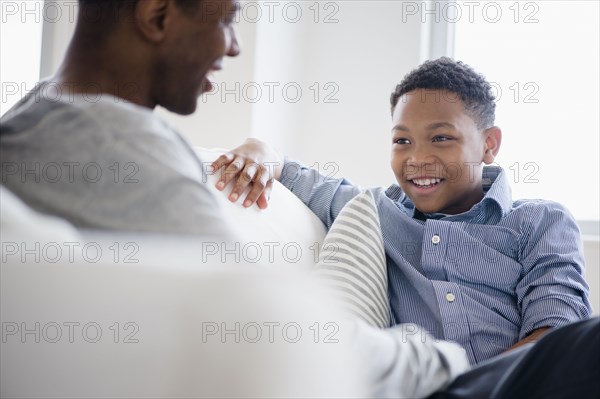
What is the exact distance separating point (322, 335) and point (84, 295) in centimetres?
23

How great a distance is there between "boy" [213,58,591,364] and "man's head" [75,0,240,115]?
35cm

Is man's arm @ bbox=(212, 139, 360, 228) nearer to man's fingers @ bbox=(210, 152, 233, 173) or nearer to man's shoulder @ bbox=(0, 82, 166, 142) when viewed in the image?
A: man's fingers @ bbox=(210, 152, 233, 173)

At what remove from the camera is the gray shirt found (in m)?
0.77

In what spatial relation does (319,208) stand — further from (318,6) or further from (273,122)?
(318,6)

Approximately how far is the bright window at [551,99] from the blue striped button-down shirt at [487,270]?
3.99 ft

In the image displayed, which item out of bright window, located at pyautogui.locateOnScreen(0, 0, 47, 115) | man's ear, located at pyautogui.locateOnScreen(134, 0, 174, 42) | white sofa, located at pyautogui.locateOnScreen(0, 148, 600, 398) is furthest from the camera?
bright window, located at pyautogui.locateOnScreen(0, 0, 47, 115)

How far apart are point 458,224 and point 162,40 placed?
741 mm

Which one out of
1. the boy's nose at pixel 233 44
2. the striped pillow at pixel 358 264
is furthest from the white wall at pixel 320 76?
the boy's nose at pixel 233 44

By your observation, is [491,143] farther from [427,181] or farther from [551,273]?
[551,273]

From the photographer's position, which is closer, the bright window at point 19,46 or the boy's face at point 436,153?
the boy's face at point 436,153

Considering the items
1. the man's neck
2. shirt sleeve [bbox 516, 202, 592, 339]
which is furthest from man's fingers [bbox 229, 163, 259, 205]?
shirt sleeve [bbox 516, 202, 592, 339]

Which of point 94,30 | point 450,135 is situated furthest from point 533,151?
point 94,30

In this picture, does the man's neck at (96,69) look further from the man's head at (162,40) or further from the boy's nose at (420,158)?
the boy's nose at (420,158)

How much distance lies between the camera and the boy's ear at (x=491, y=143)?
1.73m
